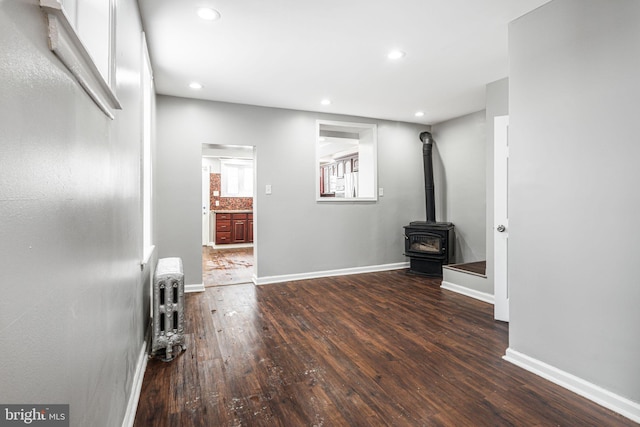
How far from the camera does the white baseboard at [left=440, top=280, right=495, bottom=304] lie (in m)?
3.74

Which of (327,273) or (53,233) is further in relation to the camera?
(327,273)

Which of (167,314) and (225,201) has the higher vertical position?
(225,201)

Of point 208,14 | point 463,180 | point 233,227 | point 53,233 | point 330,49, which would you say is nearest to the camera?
point 53,233

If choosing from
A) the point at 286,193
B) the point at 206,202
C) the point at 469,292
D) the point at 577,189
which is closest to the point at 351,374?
the point at 577,189

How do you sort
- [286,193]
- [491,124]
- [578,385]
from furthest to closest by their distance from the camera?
[286,193] → [491,124] → [578,385]

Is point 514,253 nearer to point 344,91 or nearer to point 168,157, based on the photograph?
point 344,91

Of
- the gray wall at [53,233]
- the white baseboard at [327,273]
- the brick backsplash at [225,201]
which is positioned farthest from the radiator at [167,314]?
the brick backsplash at [225,201]

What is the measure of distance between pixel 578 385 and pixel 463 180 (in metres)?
3.74

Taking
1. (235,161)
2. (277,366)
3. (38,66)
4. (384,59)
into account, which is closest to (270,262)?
(277,366)

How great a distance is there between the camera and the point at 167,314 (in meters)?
2.46

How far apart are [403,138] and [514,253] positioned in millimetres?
3598

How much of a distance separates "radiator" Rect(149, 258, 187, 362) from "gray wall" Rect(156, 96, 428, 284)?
1857mm

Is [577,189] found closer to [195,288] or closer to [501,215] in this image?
[501,215]

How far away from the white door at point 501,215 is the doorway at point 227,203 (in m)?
5.06
